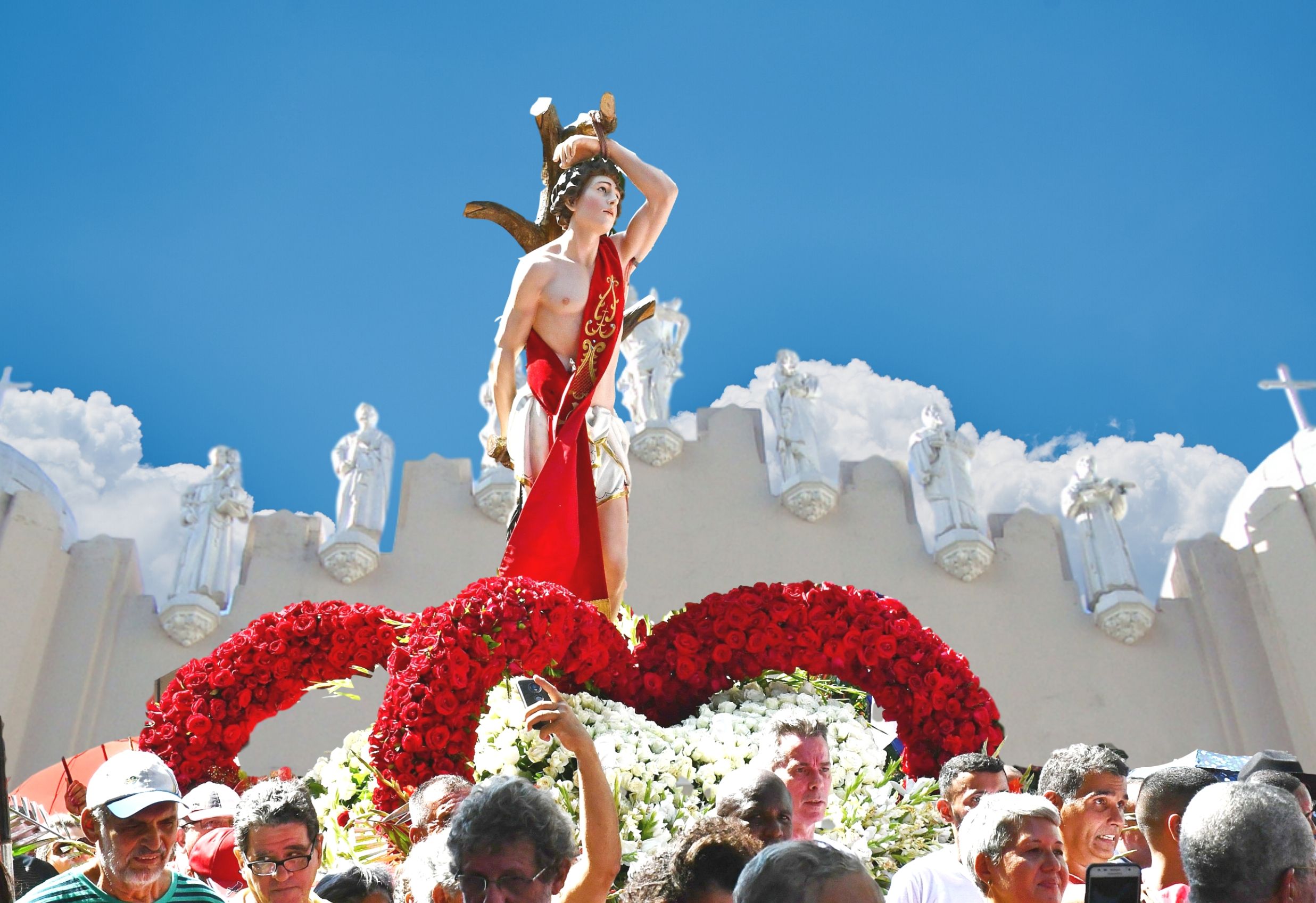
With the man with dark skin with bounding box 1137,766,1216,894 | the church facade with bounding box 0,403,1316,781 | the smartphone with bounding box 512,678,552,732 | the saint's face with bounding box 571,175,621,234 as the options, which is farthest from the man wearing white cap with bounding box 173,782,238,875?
the church facade with bounding box 0,403,1316,781

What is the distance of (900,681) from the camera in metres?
4.94

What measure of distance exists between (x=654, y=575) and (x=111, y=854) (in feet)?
38.4

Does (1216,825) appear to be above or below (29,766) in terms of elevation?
below

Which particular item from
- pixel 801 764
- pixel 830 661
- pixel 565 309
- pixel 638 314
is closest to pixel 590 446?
pixel 565 309

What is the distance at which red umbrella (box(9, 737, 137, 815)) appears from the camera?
21.7 feet

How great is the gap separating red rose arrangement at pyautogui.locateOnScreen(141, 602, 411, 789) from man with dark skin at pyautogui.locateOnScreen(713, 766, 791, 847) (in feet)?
7.64

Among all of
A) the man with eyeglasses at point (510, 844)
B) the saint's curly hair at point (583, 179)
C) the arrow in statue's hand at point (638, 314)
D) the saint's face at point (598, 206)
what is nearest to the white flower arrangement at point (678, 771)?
the man with eyeglasses at point (510, 844)

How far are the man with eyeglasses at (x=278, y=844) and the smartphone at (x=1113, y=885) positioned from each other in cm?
170

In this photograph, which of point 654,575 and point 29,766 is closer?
point 29,766

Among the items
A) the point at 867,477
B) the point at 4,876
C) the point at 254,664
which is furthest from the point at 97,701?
the point at 4,876

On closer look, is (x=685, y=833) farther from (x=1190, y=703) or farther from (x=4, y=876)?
(x=1190, y=703)

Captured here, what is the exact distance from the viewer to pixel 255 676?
201 inches

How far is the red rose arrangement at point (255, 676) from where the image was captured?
5.06 m

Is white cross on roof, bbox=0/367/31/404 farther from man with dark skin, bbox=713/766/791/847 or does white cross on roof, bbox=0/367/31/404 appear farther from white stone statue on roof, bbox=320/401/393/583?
man with dark skin, bbox=713/766/791/847
